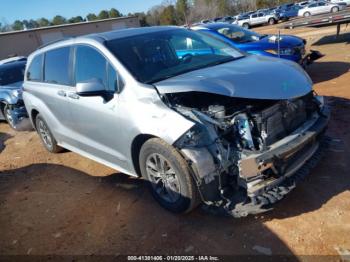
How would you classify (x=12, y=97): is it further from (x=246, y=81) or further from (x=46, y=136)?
(x=246, y=81)

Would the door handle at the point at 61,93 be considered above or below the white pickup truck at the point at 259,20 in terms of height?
above

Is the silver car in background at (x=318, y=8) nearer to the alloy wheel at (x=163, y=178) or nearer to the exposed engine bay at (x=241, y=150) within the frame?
the exposed engine bay at (x=241, y=150)

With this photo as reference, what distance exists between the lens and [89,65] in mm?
4320

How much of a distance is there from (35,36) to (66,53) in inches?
1417

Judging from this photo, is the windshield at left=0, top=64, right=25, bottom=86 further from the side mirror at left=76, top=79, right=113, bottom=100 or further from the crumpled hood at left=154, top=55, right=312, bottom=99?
the crumpled hood at left=154, top=55, right=312, bottom=99

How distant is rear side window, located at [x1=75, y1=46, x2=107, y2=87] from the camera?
409 cm

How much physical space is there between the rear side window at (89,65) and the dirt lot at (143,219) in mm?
1503

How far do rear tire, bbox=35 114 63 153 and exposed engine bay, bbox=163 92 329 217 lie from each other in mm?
3336

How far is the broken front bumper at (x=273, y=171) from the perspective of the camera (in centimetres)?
314

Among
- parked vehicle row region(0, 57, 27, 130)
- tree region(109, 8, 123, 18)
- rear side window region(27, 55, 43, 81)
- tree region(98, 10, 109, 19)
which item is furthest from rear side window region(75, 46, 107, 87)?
tree region(98, 10, 109, 19)

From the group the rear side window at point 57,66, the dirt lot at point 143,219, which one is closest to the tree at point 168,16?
the rear side window at point 57,66

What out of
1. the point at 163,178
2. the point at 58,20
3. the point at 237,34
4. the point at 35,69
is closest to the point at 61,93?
the point at 35,69

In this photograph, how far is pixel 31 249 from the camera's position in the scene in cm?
380

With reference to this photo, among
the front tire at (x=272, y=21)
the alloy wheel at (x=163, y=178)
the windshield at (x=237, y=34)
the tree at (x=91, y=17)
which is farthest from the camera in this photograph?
the tree at (x=91, y=17)
